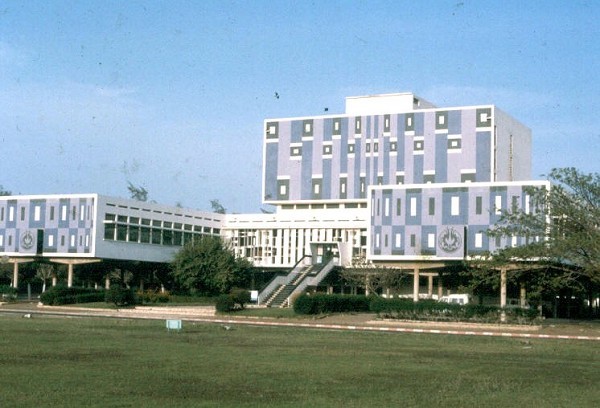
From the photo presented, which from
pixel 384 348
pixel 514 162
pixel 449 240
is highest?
pixel 514 162

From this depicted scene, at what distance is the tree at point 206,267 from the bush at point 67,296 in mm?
9547

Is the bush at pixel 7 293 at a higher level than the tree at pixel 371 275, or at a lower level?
lower

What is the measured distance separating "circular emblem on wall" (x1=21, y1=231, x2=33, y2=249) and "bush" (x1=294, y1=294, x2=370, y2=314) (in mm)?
36154

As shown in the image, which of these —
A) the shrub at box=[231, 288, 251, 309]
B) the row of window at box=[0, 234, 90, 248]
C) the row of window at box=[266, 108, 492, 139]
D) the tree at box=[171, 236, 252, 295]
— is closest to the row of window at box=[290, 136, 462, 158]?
the row of window at box=[266, 108, 492, 139]

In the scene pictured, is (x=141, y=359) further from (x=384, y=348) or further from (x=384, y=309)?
(x=384, y=309)

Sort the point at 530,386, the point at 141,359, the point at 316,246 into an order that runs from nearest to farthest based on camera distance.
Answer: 1. the point at 530,386
2. the point at 141,359
3. the point at 316,246

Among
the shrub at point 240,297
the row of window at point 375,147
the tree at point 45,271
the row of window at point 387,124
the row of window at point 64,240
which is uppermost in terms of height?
the row of window at point 387,124

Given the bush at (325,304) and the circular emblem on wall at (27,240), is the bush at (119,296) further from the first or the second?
the circular emblem on wall at (27,240)

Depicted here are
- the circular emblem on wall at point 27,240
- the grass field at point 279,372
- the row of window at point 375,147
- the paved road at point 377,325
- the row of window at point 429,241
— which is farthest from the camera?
the row of window at point 375,147

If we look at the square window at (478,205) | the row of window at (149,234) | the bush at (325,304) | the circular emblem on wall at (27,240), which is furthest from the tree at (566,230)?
the circular emblem on wall at (27,240)

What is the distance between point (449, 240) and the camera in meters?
75.0

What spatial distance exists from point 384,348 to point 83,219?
58877 millimetres

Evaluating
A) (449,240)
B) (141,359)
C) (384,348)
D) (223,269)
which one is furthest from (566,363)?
(223,269)

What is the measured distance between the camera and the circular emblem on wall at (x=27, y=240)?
88.6 m
